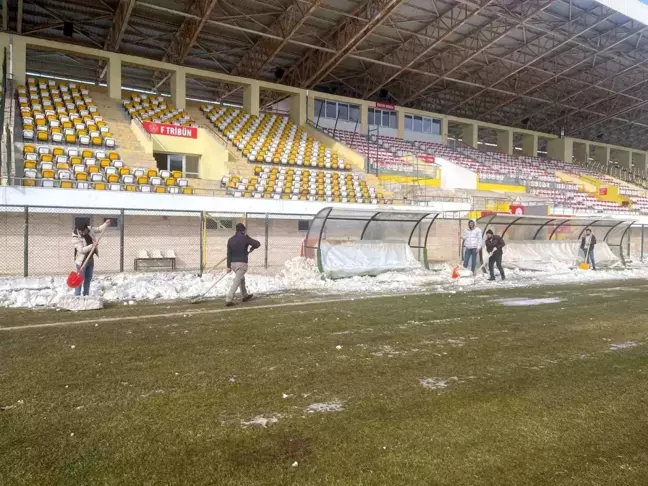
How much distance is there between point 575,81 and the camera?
121ft

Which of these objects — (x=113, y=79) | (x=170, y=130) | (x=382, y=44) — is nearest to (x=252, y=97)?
(x=113, y=79)

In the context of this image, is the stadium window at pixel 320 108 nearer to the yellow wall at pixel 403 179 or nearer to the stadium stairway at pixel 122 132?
the yellow wall at pixel 403 179

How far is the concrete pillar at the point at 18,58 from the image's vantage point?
23.8 metres

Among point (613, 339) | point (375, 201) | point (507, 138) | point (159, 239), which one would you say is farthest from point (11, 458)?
point (507, 138)

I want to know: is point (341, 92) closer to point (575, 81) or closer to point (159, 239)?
point (575, 81)

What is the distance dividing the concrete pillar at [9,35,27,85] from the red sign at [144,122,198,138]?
26.8 feet

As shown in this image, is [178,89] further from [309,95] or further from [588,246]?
[588,246]

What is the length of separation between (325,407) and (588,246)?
18.5m

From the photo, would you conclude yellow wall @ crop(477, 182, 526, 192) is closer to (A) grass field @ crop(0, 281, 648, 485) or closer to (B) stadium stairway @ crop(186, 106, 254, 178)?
(B) stadium stairway @ crop(186, 106, 254, 178)

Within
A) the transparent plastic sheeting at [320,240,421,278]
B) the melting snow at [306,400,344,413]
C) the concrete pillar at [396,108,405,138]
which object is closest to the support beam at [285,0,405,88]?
the concrete pillar at [396,108,405,138]

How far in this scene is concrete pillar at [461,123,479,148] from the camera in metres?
42.0

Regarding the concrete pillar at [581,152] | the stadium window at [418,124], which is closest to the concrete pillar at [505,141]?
the stadium window at [418,124]

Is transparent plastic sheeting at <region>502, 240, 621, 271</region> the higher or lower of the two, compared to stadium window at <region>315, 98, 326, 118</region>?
lower

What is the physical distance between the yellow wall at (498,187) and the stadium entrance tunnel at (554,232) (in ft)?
39.5
